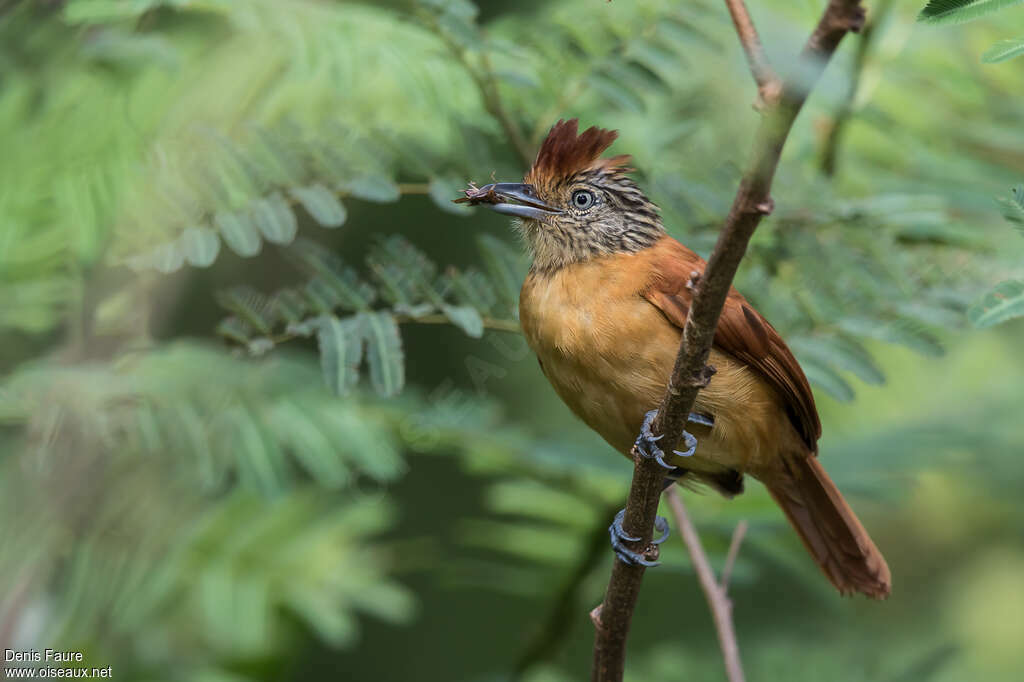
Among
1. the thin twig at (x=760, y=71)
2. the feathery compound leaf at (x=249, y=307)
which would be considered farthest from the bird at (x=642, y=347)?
the thin twig at (x=760, y=71)

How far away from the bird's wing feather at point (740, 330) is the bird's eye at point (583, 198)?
0.35 m

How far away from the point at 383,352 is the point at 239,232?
51cm

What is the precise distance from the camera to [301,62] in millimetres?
3381

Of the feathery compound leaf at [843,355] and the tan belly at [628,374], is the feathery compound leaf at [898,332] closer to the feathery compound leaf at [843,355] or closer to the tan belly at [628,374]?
the feathery compound leaf at [843,355]

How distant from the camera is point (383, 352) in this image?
2883 mm

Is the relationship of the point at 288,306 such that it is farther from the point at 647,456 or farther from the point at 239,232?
the point at 647,456

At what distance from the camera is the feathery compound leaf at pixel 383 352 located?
2826mm

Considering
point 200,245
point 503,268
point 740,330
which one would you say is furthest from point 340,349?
point 740,330

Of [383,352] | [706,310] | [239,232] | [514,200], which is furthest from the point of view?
[514,200]

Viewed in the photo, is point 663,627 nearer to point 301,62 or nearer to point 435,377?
point 435,377

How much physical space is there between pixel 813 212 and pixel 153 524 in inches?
90.0

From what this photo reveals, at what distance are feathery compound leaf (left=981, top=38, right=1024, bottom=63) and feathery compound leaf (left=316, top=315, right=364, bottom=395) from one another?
1563mm

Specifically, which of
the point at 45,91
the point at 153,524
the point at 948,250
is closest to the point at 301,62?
the point at 45,91

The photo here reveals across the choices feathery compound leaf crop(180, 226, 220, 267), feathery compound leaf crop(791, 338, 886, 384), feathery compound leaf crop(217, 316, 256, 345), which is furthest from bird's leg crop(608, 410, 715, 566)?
feathery compound leaf crop(180, 226, 220, 267)
